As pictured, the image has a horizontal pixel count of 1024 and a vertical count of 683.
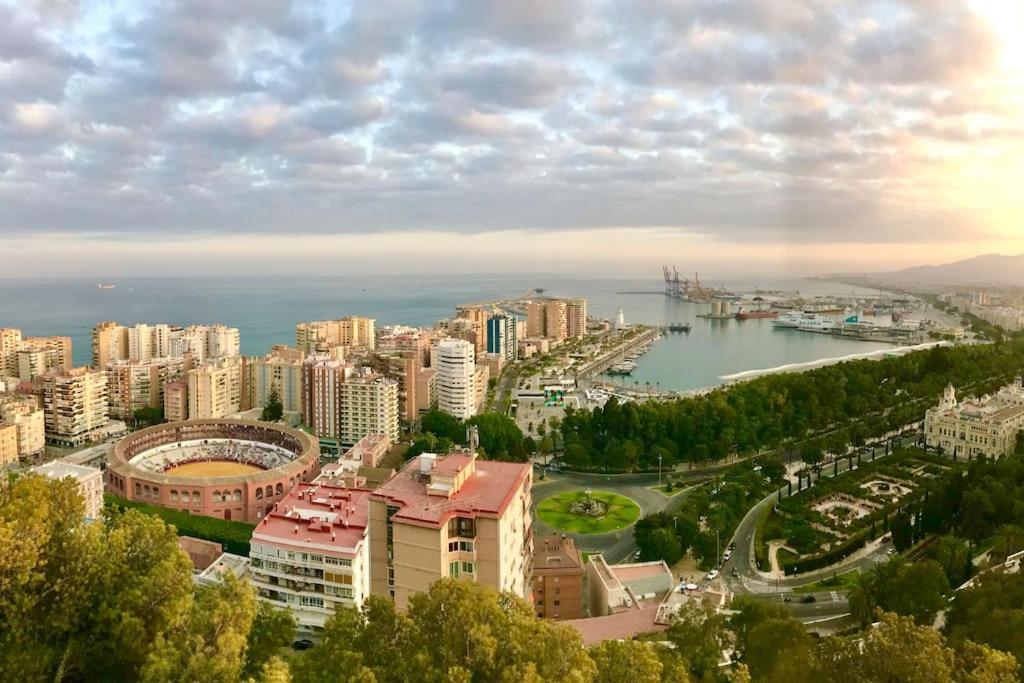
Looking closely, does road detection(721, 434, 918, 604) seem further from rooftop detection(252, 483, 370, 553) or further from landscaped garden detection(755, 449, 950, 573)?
rooftop detection(252, 483, 370, 553)

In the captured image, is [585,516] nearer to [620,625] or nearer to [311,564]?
[620,625]

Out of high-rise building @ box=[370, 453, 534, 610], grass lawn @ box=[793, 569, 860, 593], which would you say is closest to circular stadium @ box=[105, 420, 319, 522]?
high-rise building @ box=[370, 453, 534, 610]

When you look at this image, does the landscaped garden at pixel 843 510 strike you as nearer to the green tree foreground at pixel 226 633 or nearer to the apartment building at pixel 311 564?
the apartment building at pixel 311 564

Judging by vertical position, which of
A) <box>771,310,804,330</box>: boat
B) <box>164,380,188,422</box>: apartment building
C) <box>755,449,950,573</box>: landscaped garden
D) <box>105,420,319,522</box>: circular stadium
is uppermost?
<box>771,310,804,330</box>: boat

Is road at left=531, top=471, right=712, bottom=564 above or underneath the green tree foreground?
underneath

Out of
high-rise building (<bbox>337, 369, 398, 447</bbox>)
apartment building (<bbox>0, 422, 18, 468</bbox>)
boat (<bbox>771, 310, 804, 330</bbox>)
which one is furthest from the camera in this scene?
boat (<bbox>771, 310, 804, 330</bbox>)

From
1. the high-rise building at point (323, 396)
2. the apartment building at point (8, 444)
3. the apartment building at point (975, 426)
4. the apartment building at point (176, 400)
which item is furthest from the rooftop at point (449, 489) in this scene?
the apartment building at point (176, 400)

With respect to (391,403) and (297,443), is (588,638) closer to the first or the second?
(297,443)
